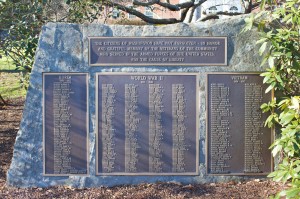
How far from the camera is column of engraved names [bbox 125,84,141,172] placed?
19.6 ft

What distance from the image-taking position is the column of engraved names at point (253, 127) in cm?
597

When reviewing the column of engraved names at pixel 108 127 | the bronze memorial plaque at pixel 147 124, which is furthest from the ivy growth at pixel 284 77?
the column of engraved names at pixel 108 127

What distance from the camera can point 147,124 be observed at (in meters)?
6.00

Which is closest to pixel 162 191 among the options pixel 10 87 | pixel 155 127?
pixel 155 127

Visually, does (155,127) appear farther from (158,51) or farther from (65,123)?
(65,123)

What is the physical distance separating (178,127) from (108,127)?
903 millimetres

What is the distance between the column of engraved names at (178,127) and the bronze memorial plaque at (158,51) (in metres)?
0.40

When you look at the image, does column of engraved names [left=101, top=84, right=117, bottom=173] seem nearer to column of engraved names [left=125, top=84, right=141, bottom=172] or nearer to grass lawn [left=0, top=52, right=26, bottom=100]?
column of engraved names [left=125, top=84, right=141, bottom=172]

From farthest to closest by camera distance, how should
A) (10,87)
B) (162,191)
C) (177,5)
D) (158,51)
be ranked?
(10,87) < (177,5) < (158,51) < (162,191)

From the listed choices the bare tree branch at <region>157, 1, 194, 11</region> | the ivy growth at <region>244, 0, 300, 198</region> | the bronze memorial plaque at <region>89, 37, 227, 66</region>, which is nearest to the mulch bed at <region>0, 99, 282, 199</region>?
the ivy growth at <region>244, 0, 300, 198</region>

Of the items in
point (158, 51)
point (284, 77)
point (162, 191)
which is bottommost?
point (162, 191)

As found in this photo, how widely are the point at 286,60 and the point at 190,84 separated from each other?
1214 mm

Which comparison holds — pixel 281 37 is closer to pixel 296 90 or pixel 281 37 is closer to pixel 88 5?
pixel 296 90

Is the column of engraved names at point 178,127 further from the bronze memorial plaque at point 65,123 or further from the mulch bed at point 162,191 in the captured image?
the bronze memorial plaque at point 65,123
